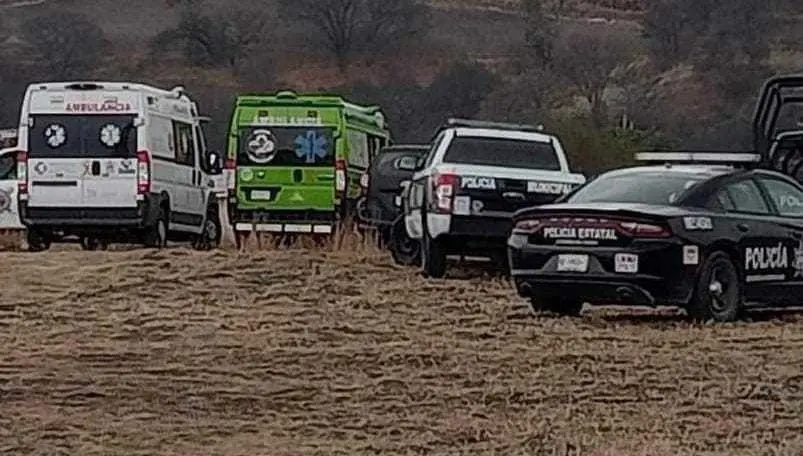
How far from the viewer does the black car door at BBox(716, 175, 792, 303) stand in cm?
1548

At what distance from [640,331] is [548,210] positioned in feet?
4.14

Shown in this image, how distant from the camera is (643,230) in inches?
586

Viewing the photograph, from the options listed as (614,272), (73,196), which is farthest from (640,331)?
(73,196)

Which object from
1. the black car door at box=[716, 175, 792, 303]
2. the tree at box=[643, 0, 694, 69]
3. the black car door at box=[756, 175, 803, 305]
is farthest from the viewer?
the tree at box=[643, 0, 694, 69]

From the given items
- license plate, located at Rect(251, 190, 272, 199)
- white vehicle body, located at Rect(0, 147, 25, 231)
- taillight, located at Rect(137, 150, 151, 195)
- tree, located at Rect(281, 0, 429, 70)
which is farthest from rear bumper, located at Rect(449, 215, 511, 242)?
tree, located at Rect(281, 0, 429, 70)

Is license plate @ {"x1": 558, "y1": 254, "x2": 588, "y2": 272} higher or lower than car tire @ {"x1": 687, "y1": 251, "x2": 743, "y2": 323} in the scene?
higher

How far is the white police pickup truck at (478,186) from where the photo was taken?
1908 cm

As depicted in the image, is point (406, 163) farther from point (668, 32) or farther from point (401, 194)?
point (668, 32)

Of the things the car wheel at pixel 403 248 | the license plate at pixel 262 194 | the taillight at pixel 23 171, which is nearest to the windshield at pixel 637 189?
the car wheel at pixel 403 248

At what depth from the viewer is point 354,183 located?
27.6 metres

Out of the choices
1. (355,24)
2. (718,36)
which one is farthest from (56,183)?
(355,24)

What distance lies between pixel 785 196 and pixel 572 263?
231 cm

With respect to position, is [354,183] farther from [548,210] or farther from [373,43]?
[373,43]

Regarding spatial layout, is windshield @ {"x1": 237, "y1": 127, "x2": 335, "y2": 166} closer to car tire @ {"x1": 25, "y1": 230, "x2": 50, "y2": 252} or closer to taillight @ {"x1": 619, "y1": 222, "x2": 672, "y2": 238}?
car tire @ {"x1": 25, "y1": 230, "x2": 50, "y2": 252}
